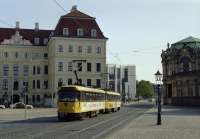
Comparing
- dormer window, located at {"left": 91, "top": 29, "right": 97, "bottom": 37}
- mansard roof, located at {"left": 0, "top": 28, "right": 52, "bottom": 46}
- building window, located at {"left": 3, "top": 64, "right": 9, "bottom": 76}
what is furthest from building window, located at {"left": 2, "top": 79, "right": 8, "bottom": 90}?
dormer window, located at {"left": 91, "top": 29, "right": 97, "bottom": 37}

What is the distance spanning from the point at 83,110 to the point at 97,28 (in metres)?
61.3

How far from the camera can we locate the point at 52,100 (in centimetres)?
9975

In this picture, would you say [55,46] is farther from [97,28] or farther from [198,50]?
[198,50]

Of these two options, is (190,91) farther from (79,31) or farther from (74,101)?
(74,101)

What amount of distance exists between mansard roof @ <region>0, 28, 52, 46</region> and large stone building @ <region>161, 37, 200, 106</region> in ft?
99.5

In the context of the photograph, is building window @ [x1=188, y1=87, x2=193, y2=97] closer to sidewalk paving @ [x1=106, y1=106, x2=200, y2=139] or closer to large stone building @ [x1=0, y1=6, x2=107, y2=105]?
large stone building @ [x1=0, y1=6, x2=107, y2=105]

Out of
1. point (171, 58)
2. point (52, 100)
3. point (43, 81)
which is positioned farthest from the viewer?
point (171, 58)

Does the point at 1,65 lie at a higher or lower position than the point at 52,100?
higher

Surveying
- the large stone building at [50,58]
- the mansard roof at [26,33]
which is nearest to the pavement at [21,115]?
the large stone building at [50,58]

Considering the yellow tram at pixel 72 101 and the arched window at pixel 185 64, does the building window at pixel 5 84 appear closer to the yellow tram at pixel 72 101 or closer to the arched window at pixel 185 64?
the arched window at pixel 185 64

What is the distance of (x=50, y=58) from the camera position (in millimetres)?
109688

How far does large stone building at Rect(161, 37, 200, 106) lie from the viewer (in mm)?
109206

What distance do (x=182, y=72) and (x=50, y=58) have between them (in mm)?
30028

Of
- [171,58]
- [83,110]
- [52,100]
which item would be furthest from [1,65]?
[83,110]
